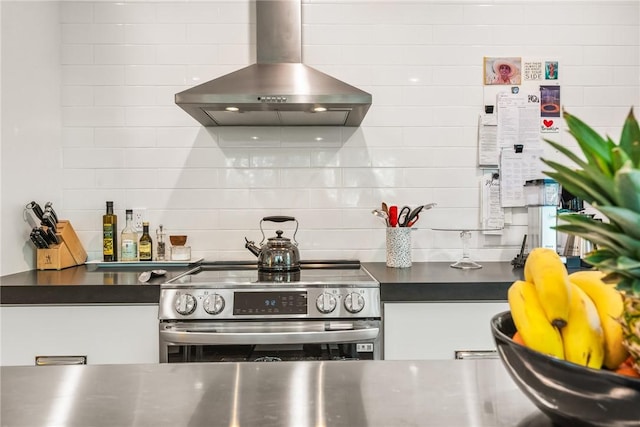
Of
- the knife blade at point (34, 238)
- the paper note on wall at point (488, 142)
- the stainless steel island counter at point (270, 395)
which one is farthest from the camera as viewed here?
the paper note on wall at point (488, 142)

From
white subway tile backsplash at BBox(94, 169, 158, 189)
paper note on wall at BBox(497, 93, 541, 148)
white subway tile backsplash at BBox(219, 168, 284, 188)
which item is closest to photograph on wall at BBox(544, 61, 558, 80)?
paper note on wall at BBox(497, 93, 541, 148)

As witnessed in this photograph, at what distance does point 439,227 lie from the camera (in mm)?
2436

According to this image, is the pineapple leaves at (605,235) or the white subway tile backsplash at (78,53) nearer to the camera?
the pineapple leaves at (605,235)

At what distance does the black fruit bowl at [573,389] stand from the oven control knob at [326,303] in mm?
1163

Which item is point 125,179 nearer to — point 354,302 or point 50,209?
point 50,209

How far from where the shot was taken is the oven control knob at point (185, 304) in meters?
1.65

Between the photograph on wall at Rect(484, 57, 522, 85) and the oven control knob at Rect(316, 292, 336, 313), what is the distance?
1.53 meters

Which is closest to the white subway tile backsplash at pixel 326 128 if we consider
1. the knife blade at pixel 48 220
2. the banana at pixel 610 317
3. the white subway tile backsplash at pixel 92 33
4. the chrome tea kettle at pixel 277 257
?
the white subway tile backsplash at pixel 92 33

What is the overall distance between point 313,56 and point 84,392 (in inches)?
81.7

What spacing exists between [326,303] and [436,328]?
0.44m

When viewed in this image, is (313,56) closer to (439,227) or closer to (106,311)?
(439,227)

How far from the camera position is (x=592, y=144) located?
0.46 metres

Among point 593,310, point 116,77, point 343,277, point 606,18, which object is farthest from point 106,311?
point 606,18

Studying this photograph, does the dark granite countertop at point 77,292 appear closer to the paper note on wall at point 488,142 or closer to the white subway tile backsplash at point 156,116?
the white subway tile backsplash at point 156,116
